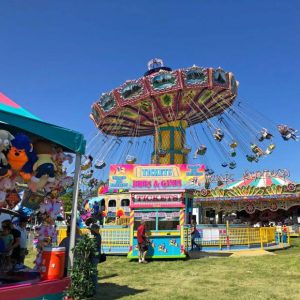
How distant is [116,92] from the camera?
22344 mm

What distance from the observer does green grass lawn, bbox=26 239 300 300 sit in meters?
7.73

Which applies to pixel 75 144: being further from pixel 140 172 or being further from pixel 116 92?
pixel 116 92

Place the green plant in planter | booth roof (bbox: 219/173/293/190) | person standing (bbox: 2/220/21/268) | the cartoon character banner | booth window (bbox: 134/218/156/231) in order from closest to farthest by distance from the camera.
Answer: the green plant in planter → person standing (bbox: 2/220/21/268) → booth window (bbox: 134/218/156/231) → the cartoon character banner → booth roof (bbox: 219/173/293/190)

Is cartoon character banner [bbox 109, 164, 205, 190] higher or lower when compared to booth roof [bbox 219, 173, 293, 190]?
lower

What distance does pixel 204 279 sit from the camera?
951 centimetres

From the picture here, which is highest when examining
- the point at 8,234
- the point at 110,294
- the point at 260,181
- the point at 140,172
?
the point at 260,181

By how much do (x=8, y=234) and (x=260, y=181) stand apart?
30425 millimetres

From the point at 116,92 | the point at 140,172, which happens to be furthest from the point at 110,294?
the point at 116,92

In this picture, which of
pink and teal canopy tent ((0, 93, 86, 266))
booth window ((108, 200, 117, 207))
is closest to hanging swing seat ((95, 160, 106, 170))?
booth window ((108, 200, 117, 207))

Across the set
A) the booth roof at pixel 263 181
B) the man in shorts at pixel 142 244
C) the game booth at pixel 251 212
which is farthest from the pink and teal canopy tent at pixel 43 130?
the booth roof at pixel 263 181

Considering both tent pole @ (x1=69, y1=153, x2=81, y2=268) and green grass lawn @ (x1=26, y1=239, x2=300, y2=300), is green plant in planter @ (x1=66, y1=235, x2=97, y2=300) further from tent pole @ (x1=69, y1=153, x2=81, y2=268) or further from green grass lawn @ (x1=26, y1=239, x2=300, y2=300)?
green grass lawn @ (x1=26, y1=239, x2=300, y2=300)

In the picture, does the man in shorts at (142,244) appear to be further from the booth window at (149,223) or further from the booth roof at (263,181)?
the booth roof at (263,181)

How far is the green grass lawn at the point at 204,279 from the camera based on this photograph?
773 cm

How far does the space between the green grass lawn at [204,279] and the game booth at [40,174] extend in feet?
5.64
